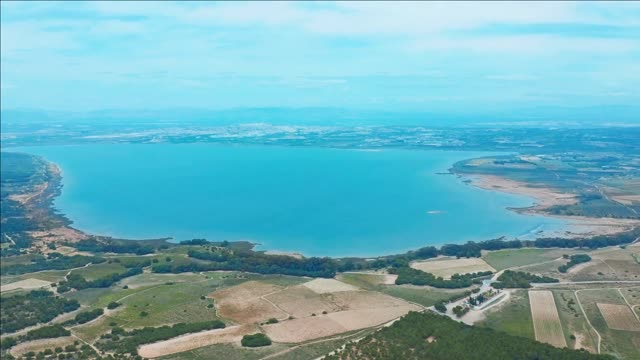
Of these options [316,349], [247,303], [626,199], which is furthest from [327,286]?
[626,199]

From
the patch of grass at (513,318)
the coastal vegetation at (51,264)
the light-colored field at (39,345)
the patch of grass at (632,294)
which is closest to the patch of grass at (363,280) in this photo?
the patch of grass at (513,318)

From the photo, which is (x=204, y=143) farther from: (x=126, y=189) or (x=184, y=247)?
(x=184, y=247)

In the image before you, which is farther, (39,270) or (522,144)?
(522,144)

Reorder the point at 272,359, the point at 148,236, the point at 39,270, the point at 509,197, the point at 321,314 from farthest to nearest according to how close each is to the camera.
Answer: the point at 509,197 < the point at 148,236 < the point at 39,270 < the point at 321,314 < the point at 272,359

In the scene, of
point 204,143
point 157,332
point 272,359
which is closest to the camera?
point 272,359

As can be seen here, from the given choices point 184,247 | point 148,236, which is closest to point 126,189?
point 148,236

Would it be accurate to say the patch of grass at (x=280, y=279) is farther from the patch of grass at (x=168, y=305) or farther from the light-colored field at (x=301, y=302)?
the patch of grass at (x=168, y=305)
